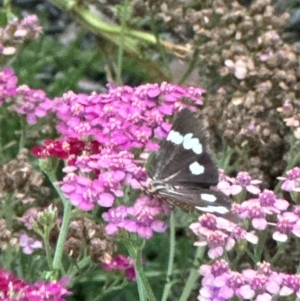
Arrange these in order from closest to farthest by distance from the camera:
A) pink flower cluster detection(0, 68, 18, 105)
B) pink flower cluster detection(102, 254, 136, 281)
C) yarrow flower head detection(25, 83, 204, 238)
Answer: yarrow flower head detection(25, 83, 204, 238) → pink flower cluster detection(102, 254, 136, 281) → pink flower cluster detection(0, 68, 18, 105)

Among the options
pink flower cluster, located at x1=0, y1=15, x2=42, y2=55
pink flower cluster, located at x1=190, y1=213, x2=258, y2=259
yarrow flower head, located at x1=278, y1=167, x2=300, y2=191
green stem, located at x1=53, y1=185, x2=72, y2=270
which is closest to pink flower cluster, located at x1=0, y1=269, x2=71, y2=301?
green stem, located at x1=53, y1=185, x2=72, y2=270

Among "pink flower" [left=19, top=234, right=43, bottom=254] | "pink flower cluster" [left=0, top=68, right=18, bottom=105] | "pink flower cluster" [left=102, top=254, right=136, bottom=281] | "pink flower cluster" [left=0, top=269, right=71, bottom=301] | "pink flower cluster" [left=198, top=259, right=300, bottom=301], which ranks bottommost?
"pink flower" [left=19, top=234, right=43, bottom=254]

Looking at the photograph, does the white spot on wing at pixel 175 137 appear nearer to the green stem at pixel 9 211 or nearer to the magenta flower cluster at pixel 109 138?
the magenta flower cluster at pixel 109 138

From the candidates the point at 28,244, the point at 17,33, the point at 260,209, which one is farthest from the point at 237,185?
the point at 17,33

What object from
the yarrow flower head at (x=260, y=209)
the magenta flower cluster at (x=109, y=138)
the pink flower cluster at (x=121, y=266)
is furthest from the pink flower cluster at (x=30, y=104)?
the yarrow flower head at (x=260, y=209)

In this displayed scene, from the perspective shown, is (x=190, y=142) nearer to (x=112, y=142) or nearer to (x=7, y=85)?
(x=112, y=142)

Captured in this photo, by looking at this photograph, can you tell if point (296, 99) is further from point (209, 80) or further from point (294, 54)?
point (209, 80)

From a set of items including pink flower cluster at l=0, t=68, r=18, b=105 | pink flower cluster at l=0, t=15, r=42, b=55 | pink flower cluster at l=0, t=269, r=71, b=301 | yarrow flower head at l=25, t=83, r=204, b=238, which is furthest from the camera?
pink flower cluster at l=0, t=15, r=42, b=55

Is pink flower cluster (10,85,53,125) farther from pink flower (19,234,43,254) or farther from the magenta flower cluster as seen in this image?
pink flower (19,234,43,254)

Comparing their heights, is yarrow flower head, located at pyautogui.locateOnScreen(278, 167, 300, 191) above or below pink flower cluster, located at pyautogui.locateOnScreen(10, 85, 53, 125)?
above

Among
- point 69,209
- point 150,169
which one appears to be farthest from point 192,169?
point 69,209
